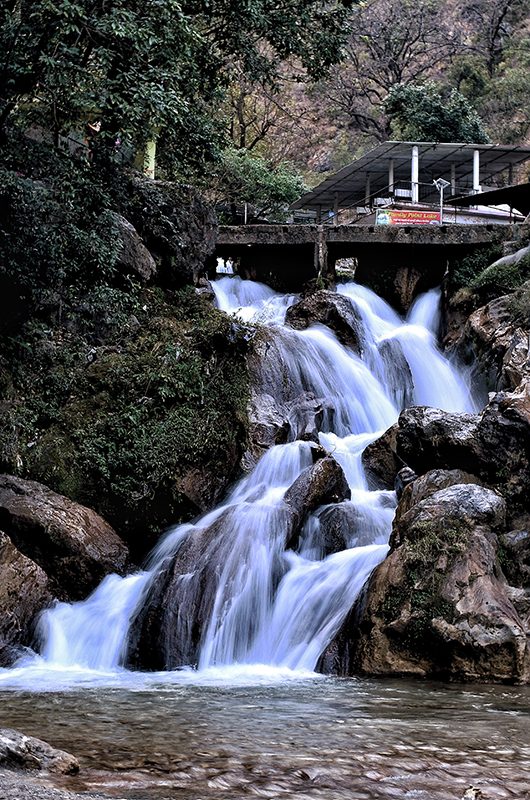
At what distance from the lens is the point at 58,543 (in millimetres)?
11672

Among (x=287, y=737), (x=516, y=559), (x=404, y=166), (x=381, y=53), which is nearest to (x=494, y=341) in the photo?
(x=516, y=559)

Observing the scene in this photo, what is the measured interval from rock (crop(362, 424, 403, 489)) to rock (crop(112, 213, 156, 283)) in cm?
657

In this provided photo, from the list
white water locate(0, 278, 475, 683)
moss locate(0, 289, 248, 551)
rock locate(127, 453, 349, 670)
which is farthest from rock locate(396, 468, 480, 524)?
moss locate(0, 289, 248, 551)

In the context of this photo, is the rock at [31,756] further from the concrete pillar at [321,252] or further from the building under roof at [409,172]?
the building under roof at [409,172]

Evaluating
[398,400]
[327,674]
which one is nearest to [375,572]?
[327,674]

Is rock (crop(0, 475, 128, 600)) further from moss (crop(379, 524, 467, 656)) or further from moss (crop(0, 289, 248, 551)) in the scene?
moss (crop(379, 524, 467, 656))

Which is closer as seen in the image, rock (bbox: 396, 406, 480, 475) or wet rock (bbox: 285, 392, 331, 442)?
rock (bbox: 396, 406, 480, 475)

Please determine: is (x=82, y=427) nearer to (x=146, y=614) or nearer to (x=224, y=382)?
(x=224, y=382)

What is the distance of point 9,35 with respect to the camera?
11.5 m

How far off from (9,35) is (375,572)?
8939 mm

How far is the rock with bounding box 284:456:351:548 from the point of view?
11.7 meters

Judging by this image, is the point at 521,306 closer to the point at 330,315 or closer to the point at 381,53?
the point at 330,315

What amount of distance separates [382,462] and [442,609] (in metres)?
5.54

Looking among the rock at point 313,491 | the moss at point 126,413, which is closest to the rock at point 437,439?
→ the rock at point 313,491
